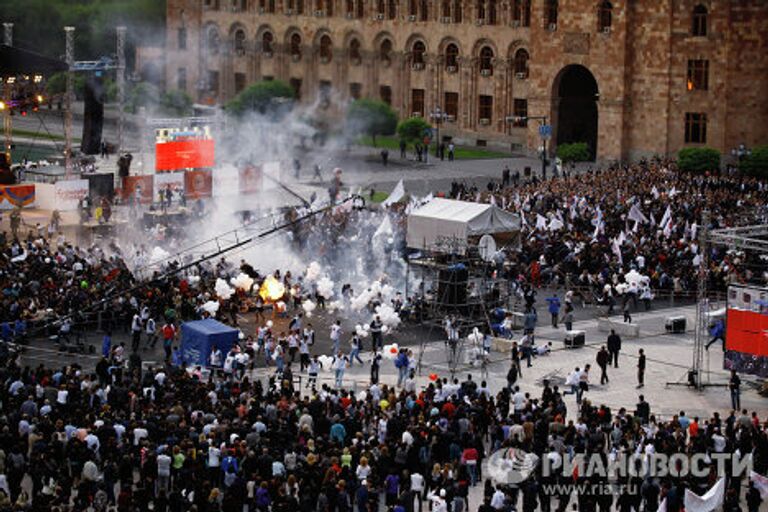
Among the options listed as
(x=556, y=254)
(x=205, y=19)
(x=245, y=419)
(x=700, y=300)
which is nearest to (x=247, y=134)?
(x=205, y=19)

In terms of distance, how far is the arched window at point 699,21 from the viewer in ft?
248

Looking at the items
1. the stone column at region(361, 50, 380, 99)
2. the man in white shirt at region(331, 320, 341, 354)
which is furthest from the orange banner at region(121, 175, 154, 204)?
the stone column at region(361, 50, 380, 99)

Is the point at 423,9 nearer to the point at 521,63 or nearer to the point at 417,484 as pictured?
the point at 521,63

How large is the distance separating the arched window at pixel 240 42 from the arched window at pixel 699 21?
122 ft

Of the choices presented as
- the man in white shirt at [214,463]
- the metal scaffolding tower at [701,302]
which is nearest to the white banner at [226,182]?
the metal scaffolding tower at [701,302]

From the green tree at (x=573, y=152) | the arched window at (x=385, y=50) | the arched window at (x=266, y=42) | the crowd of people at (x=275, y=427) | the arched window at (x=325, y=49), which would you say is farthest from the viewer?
the arched window at (x=266, y=42)

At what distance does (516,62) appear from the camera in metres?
86.1

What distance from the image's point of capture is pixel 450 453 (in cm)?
3212

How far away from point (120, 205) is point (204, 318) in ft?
73.2

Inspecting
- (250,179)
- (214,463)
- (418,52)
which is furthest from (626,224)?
(418,52)

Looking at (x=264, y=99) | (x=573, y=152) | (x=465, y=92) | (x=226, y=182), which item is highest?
(x=465, y=92)

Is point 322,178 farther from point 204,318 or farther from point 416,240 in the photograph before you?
point 204,318

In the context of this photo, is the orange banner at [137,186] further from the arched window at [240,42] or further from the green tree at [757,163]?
the arched window at [240,42]

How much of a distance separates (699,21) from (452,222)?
32171mm
